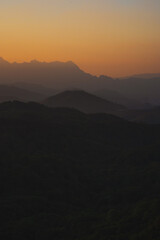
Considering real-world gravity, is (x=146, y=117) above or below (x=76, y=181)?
above

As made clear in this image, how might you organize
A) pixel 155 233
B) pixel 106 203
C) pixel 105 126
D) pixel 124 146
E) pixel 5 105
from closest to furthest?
pixel 155 233 → pixel 106 203 → pixel 124 146 → pixel 105 126 → pixel 5 105

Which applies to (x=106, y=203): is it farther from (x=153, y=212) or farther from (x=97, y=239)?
(x=97, y=239)

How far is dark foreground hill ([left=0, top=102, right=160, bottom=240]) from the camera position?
38625 mm

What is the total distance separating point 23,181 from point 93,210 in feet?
42.1

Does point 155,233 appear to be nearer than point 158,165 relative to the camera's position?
Yes

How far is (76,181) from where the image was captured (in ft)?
196

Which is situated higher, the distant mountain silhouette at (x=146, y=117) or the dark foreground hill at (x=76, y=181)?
the distant mountain silhouette at (x=146, y=117)

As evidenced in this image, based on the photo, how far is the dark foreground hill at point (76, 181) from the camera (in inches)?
1521

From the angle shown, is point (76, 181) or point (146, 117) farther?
point (146, 117)

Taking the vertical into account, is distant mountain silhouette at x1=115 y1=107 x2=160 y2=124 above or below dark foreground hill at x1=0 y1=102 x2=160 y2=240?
above

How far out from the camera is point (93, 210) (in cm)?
4756

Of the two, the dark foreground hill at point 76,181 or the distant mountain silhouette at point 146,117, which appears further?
the distant mountain silhouette at point 146,117

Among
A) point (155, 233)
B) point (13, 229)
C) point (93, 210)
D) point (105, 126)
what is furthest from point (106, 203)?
point (105, 126)

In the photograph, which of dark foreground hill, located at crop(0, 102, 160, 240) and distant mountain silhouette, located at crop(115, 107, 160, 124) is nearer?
dark foreground hill, located at crop(0, 102, 160, 240)
